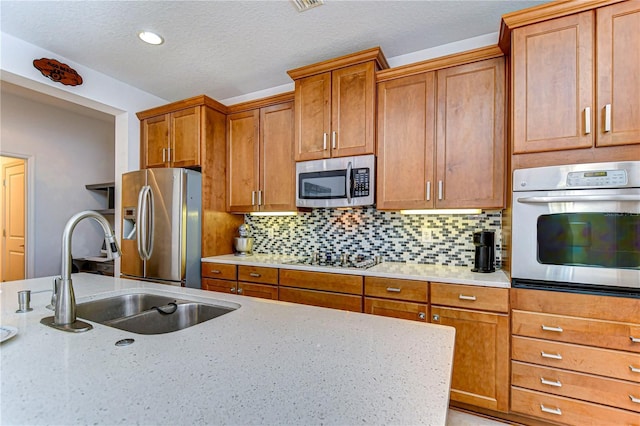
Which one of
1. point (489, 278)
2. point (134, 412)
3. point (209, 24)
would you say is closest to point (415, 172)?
point (489, 278)

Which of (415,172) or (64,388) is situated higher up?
(415,172)

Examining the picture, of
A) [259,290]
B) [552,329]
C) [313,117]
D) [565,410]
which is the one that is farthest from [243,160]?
[565,410]

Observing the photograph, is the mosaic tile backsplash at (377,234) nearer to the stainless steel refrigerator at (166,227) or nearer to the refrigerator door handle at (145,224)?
the stainless steel refrigerator at (166,227)

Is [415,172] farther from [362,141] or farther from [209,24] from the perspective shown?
[209,24]

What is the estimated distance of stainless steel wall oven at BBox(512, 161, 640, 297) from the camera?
61.5 inches

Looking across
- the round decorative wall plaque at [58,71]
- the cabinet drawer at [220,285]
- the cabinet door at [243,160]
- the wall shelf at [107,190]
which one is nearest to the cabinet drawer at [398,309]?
the cabinet drawer at [220,285]

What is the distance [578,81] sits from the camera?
5.64 ft

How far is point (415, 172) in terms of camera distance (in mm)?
2305

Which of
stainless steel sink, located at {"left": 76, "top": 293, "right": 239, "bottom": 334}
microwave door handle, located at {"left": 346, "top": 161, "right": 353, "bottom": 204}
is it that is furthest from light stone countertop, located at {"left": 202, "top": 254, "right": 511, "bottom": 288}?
stainless steel sink, located at {"left": 76, "top": 293, "right": 239, "bottom": 334}

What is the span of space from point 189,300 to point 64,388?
80 centimetres

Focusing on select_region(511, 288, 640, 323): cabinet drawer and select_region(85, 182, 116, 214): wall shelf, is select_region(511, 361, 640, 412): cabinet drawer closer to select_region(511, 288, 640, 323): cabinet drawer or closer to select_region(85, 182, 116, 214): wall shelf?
select_region(511, 288, 640, 323): cabinet drawer

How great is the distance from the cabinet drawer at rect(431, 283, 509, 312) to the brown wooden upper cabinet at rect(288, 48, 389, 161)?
Result: 1.14m

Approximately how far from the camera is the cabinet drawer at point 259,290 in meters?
2.56

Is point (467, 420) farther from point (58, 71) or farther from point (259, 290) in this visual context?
point (58, 71)
